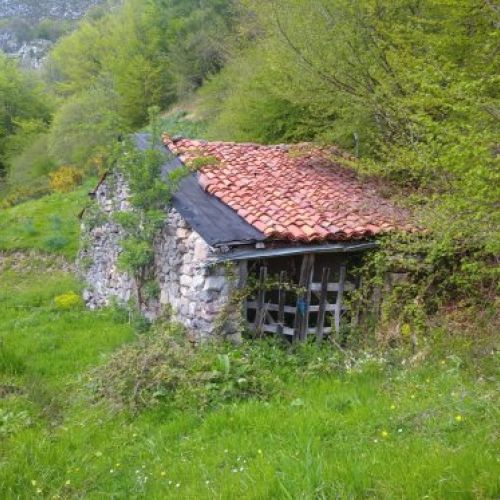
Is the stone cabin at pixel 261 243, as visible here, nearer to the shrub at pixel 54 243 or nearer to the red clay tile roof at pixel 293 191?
the red clay tile roof at pixel 293 191

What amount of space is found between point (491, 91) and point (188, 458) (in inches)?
263

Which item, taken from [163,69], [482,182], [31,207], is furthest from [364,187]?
[163,69]

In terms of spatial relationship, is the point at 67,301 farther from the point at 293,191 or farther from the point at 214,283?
the point at 293,191

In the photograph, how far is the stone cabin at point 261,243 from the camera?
301 inches

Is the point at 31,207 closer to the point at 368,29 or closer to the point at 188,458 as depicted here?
the point at 368,29

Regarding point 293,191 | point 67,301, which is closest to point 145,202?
point 293,191

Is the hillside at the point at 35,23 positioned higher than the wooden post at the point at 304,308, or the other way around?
the hillside at the point at 35,23

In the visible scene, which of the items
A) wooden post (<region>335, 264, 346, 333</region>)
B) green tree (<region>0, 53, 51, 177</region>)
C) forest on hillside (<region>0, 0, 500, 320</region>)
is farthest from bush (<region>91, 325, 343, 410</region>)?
green tree (<region>0, 53, 51, 177</region>)

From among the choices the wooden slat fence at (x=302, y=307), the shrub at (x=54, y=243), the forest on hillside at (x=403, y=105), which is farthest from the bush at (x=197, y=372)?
the shrub at (x=54, y=243)

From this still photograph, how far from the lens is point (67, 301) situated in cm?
1206

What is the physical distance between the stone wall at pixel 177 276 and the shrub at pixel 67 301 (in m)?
0.64

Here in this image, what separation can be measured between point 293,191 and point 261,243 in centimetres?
194

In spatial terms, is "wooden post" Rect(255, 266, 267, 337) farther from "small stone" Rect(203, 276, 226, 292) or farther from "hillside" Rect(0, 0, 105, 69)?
"hillside" Rect(0, 0, 105, 69)

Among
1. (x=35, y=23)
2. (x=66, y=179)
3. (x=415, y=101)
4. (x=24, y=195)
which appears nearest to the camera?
(x=415, y=101)
